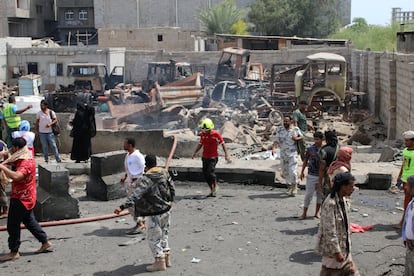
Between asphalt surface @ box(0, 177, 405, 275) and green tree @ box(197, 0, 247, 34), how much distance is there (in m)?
46.1

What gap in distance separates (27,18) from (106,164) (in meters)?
54.1

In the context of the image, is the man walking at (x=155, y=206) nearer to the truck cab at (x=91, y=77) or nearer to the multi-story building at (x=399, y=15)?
the truck cab at (x=91, y=77)

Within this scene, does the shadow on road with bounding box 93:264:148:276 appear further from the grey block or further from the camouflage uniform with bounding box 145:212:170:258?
the grey block

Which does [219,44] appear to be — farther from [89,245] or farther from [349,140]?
[89,245]

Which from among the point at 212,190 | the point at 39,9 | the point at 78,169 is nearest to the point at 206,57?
the point at 78,169

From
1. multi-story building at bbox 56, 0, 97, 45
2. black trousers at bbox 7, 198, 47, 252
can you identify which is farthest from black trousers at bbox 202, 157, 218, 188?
multi-story building at bbox 56, 0, 97, 45

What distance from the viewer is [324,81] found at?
22719mm

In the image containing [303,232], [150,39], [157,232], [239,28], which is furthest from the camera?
[239,28]

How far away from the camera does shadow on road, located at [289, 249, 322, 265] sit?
267 inches

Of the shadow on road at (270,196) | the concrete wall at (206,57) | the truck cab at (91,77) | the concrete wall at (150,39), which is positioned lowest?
the shadow on road at (270,196)

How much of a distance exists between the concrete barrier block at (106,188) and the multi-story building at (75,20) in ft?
179

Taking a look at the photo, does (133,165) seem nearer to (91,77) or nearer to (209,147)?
(209,147)

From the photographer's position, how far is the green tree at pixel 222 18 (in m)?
54.7

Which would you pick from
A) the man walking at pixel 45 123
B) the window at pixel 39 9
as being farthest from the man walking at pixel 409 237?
the window at pixel 39 9
